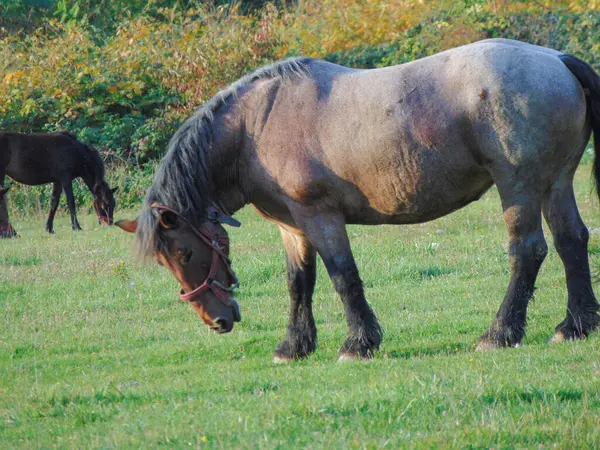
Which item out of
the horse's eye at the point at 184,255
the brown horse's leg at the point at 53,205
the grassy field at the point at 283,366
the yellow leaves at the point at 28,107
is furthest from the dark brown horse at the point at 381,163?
the yellow leaves at the point at 28,107

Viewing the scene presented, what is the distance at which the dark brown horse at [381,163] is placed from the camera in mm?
5910

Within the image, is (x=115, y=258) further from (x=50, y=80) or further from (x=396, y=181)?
(x=50, y=80)

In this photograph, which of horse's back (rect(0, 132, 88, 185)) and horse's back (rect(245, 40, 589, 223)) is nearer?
horse's back (rect(245, 40, 589, 223))

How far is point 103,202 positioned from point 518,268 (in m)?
12.0

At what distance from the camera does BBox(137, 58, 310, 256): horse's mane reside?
600 cm

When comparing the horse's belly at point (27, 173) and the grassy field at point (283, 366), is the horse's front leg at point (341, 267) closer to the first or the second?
the grassy field at point (283, 366)

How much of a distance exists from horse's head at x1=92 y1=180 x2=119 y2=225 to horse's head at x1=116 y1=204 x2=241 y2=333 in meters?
10.9

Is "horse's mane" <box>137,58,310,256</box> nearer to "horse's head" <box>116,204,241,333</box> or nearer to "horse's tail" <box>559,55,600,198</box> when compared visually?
"horse's head" <box>116,204,241,333</box>

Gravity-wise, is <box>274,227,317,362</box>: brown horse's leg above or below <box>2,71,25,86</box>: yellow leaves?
above

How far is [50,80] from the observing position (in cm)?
2095

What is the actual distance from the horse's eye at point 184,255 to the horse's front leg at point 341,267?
0.79m

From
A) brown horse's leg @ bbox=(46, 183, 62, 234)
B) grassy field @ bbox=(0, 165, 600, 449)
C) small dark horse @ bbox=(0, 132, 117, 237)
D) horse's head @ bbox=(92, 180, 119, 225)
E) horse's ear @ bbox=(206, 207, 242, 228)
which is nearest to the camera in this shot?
grassy field @ bbox=(0, 165, 600, 449)

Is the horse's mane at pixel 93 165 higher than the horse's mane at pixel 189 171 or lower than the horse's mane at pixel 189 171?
A: lower

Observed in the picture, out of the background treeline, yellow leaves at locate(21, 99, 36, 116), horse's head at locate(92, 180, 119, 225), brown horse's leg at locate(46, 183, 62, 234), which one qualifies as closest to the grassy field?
brown horse's leg at locate(46, 183, 62, 234)
